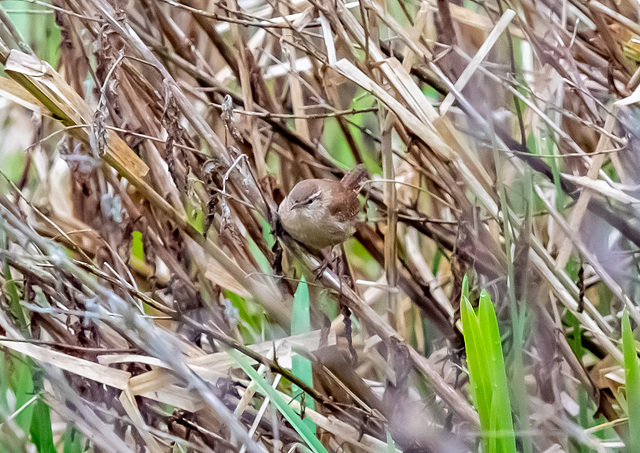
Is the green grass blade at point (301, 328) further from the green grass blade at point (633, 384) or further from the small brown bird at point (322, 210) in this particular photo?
the green grass blade at point (633, 384)

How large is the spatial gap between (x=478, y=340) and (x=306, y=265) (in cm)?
66

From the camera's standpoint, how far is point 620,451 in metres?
1.27

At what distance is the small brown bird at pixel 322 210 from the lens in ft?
5.04

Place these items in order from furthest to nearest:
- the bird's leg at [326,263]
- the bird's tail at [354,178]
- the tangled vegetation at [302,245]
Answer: the bird's tail at [354,178] → the bird's leg at [326,263] → the tangled vegetation at [302,245]

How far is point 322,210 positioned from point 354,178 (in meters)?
0.18

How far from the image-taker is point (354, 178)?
5.86 ft

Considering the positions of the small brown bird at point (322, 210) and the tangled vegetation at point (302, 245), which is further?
the small brown bird at point (322, 210)

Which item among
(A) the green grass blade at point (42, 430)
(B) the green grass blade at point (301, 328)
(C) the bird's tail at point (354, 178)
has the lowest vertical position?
(A) the green grass blade at point (42, 430)

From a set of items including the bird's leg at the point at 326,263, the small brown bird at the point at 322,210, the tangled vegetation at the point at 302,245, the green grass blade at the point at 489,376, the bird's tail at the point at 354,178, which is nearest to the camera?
the green grass blade at the point at 489,376

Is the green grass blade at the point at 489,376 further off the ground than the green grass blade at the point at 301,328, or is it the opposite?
the green grass blade at the point at 489,376

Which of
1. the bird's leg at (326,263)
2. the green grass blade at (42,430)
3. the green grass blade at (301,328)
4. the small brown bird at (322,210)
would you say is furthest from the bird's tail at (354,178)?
the green grass blade at (42,430)

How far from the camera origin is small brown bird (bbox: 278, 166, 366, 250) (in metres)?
1.54

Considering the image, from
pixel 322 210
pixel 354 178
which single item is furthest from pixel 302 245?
pixel 354 178

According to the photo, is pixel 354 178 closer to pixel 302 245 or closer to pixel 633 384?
pixel 302 245
